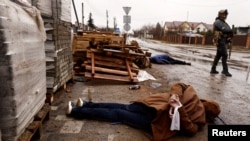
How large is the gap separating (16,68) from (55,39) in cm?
261

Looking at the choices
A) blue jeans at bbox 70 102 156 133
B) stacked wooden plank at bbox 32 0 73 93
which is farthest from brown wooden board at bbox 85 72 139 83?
blue jeans at bbox 70 102 156 133

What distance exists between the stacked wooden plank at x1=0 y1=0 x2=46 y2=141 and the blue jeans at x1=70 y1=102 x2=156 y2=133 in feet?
3.32

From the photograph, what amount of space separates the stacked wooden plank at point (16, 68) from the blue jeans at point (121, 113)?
1.01 meters

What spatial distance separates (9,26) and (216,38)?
26.2 ft

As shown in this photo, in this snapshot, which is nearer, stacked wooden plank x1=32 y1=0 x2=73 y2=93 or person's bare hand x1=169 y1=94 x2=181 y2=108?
person's bare hand x1=169 y1=94 x2=181 y2=108

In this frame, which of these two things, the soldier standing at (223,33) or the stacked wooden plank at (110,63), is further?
the soldier standing at (223,33)

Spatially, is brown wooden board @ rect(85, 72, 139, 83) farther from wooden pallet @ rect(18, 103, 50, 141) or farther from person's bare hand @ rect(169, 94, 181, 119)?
person's bare hand @ rect(169, 94, 181, 119)

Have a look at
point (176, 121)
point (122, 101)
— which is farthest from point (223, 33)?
point (176, 121)

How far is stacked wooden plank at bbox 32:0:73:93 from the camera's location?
461cm

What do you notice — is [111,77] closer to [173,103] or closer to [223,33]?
[173,103]

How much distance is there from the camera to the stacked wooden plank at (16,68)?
218 cm

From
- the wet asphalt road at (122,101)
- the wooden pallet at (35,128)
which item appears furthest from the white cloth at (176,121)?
the wooden pallet at (35,128)

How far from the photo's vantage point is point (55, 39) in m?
4.86

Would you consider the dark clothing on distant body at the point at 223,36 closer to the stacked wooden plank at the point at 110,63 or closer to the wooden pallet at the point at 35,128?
the stacked wooden plank at the point at 110,63
